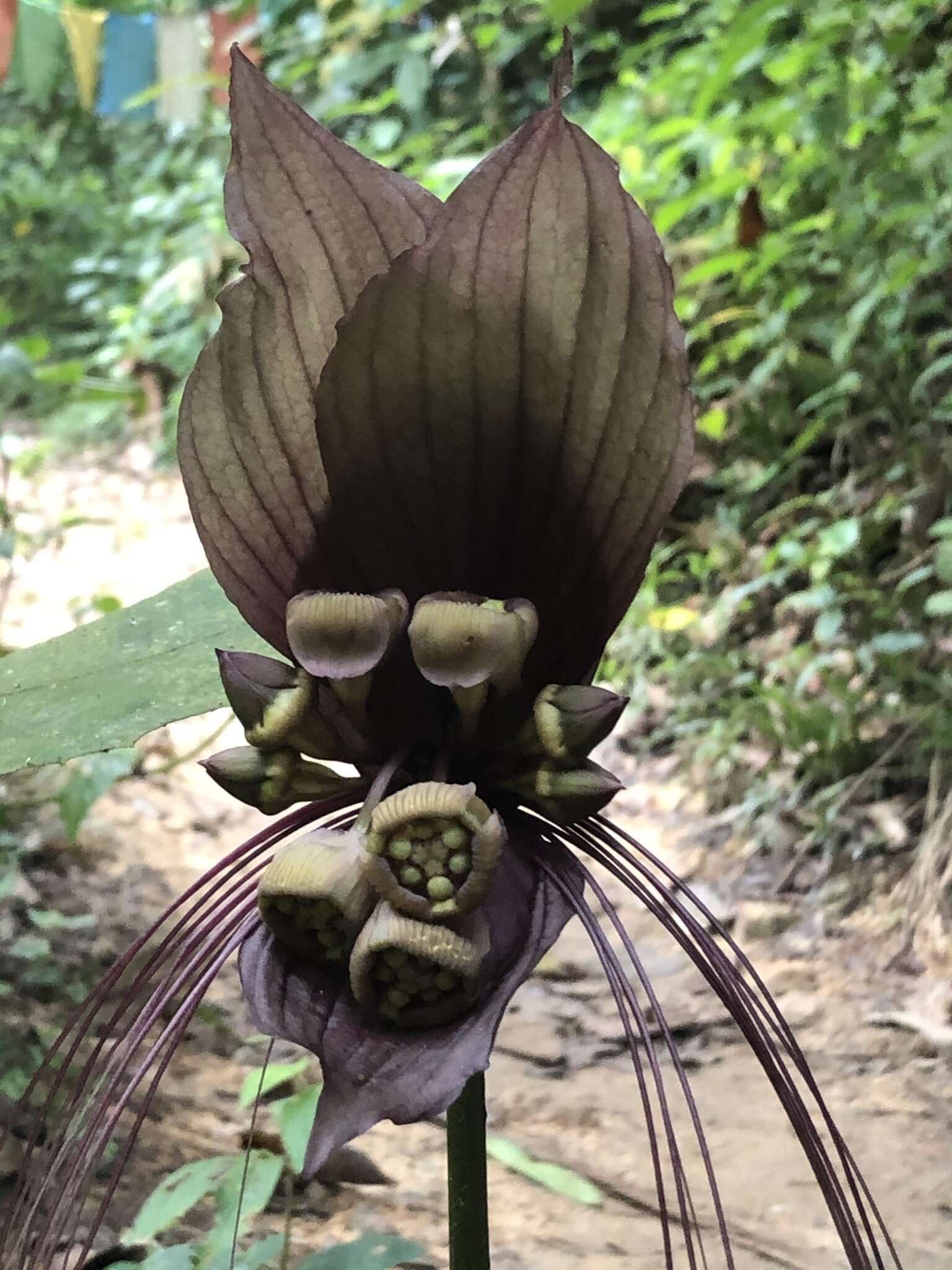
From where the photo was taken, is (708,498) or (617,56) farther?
(617,56)

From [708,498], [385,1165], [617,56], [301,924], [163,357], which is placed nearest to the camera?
[301,924]

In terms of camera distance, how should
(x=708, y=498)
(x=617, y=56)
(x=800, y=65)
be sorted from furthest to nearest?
(x=617, y=56) < (x=708, y=498) < (x=800, y=65)

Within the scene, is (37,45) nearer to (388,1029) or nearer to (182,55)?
(388,1029)

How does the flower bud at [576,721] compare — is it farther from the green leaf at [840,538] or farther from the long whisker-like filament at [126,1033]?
the green leaf at [840,538]

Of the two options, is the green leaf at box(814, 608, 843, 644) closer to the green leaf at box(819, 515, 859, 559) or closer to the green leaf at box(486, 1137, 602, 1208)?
the green leaf at box(819, 515, 859, 559)

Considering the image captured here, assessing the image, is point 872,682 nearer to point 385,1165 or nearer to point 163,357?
point 385,1165

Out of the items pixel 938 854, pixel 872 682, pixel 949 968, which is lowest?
pixel 949 968

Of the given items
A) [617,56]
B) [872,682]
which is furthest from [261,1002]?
[617,56]

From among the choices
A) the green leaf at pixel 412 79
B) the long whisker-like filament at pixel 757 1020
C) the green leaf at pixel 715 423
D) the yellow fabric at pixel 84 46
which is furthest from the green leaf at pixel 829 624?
the green leaf at pixel 412 79
